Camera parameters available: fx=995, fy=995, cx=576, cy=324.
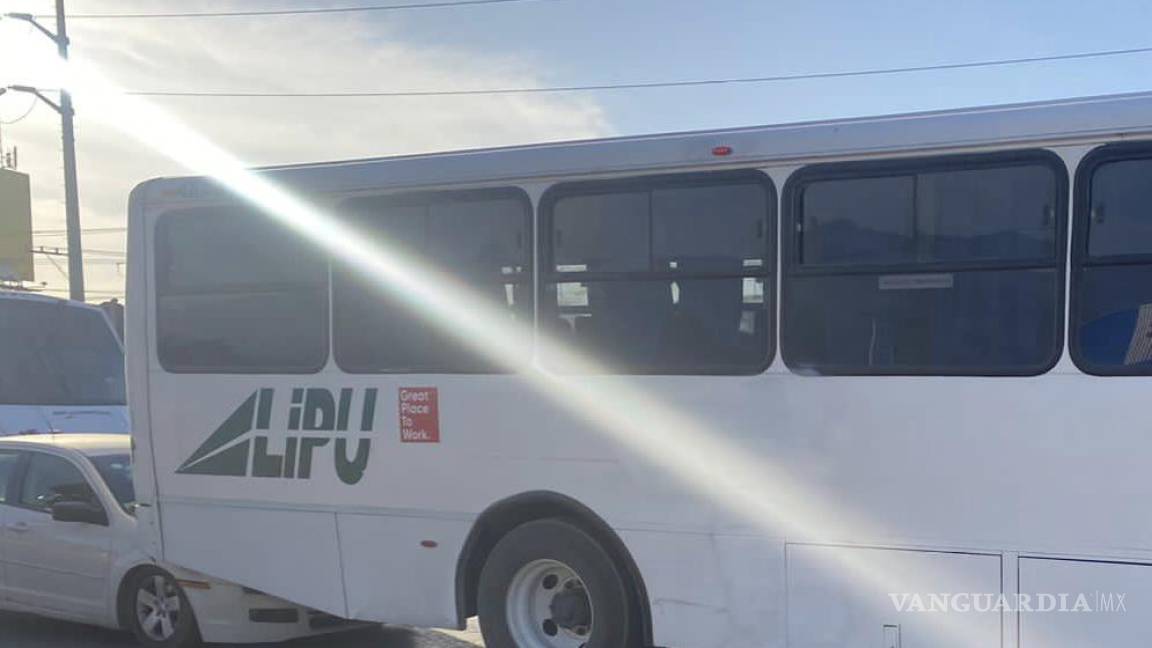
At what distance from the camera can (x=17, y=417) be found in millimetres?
10070

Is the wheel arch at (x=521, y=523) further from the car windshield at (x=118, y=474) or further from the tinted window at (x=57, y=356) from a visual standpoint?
the tinted window at (x=57, y=356)

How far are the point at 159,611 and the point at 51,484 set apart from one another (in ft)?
4.43

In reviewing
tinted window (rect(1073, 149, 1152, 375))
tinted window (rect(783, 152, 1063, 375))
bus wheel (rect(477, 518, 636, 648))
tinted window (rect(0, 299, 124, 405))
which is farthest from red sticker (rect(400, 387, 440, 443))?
tinted window (rect(0, 299, 124, 405))

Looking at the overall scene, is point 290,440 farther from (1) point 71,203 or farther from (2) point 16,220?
(2) point 16,220

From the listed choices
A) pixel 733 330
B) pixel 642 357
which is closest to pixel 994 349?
pixel 733 330

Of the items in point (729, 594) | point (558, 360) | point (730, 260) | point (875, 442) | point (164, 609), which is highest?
point (730, 260)

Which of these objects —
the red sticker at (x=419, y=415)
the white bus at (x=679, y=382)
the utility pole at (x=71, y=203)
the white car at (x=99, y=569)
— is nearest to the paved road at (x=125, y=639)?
the white car at (x=99, y=569)

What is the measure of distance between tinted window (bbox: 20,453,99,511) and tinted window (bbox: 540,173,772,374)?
3838mm

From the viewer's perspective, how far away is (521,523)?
18.2 feet

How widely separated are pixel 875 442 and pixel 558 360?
1.70m

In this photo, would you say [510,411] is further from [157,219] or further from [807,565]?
[157,219]

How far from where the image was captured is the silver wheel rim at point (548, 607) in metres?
5.48

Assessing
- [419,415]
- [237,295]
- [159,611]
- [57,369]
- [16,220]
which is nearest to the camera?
[419,415]

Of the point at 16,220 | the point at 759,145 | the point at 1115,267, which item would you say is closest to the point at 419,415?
the point at 759,145
